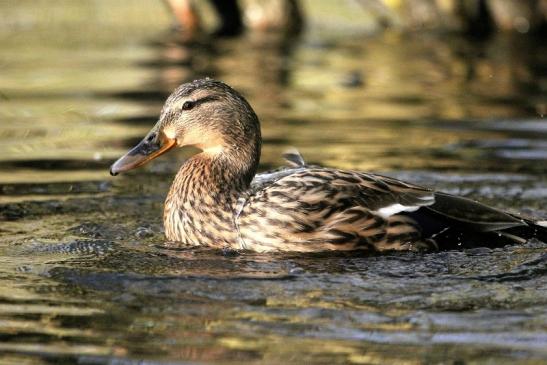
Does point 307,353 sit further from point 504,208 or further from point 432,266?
point 504,208

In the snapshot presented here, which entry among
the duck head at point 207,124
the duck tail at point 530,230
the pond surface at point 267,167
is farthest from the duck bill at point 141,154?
the duck tail at point 530,230

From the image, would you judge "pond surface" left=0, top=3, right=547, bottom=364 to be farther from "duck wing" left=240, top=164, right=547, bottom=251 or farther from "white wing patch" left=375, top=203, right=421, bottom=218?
"white wing patch" left=375, top=203, right=421, bottom=218

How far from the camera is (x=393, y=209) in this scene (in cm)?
740

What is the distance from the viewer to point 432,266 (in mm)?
7004

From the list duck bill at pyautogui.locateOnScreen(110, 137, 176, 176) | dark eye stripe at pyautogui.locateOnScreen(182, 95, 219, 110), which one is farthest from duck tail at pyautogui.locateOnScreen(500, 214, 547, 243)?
duck bill at pyautogui.locateOnScreen(110, 137, 176, 176)

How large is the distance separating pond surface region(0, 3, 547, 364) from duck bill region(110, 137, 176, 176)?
1.48ft

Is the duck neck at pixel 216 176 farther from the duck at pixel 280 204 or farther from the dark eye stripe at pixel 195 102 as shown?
the dark eye stripe at pixel 195 102

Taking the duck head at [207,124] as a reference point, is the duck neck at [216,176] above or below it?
below

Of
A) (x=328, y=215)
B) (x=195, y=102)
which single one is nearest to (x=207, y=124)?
(x=195, y=102)

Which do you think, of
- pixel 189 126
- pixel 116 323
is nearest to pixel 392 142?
pixel 189 126

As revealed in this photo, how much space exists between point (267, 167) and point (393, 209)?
2725 mm

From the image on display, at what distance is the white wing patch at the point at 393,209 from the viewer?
738 centimetres

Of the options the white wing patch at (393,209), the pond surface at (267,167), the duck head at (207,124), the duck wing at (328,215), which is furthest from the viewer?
the duck head at (207,124)

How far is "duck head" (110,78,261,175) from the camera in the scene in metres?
7.84
